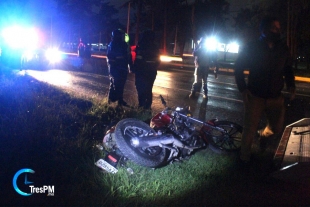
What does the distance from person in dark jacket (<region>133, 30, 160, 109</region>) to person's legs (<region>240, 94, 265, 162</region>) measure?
3.06 metres

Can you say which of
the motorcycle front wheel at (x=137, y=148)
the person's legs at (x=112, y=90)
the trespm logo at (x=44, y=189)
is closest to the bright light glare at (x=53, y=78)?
the person's legs at (x=112, y=90)

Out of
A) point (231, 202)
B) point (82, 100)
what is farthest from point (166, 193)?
point (82, 100)

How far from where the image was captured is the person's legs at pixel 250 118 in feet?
13.4

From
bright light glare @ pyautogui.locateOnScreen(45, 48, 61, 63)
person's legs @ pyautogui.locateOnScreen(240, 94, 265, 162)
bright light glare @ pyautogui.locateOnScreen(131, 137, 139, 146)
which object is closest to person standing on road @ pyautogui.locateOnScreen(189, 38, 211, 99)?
person's legs @ pyautogui.locateOnScreen(240, 94, 265, 162)

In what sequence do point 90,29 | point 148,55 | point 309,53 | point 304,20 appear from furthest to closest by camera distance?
point 90,29 < point 309,53 < point 304,20 < point 148,55

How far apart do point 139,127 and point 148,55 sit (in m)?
2.88

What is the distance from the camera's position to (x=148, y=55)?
677cm

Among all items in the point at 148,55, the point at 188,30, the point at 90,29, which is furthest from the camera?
the point at 90,29

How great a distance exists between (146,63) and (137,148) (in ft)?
10.6

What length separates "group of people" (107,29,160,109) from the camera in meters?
6.75

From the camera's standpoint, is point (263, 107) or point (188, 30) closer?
point (263, 107)

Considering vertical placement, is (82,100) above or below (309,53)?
below

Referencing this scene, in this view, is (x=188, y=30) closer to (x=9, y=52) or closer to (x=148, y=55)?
(x=9, y=52)

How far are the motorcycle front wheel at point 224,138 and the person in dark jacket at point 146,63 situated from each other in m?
2.46
